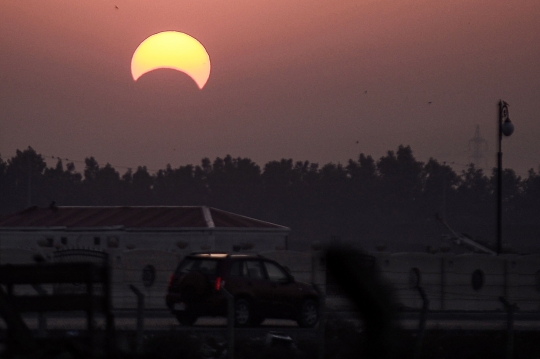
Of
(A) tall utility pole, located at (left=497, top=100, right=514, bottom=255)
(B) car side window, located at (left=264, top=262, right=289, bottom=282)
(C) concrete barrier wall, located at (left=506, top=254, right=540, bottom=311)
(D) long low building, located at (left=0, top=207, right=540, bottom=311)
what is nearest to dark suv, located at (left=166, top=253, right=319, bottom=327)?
(B) car side window, located at (left=264, top=262, right=289, bottom=282)

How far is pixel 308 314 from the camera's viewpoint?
18.0 m

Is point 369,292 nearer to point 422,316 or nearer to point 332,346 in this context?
point 422,316

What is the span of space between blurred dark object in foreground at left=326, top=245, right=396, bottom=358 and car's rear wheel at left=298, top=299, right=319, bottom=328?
15899 millimetres

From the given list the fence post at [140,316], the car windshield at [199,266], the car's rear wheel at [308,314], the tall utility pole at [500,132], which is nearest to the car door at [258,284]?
the car windshield at [199,266]

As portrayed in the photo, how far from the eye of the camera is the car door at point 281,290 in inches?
688

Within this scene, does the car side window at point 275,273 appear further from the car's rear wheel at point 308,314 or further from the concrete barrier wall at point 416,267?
the concrete barrier wall at point 416,267

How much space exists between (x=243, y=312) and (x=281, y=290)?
3.59 ft

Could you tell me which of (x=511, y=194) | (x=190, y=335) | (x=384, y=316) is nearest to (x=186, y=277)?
(x=190, y=335)

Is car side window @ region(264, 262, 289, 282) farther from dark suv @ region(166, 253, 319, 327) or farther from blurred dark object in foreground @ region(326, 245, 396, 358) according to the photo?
blurred dark object in foreground @ region(326, 245, 396, 358)

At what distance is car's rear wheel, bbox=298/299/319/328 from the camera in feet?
58.4

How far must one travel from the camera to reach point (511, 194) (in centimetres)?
15925

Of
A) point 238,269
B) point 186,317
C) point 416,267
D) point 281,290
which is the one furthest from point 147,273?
A: point 416,267

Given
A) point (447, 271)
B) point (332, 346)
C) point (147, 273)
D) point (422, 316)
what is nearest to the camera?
point (422, 316)

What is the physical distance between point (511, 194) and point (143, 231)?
430 feet
